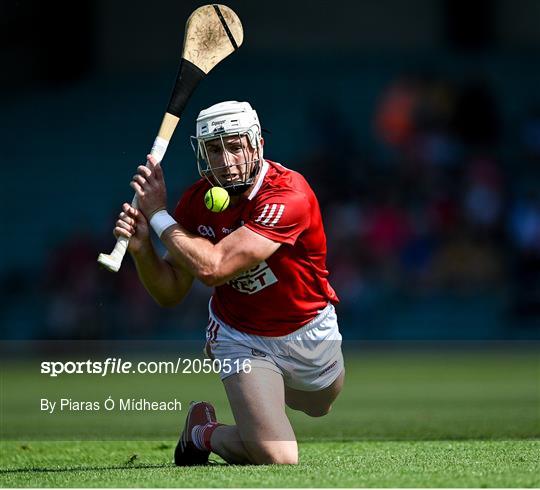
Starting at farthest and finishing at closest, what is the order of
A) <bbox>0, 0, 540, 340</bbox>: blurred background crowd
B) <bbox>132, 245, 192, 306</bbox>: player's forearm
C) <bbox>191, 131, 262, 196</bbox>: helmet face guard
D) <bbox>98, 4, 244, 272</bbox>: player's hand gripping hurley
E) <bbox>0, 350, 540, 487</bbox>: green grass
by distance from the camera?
1. <bbox>0, 0, 540, 340</bbox>: blurred background crowd
2. <bbox>98, 4, 244, 272</bbox>: player's hand gripping hurley
3. <bbox>132, 245, 192, 306</bbox>: player's forearm
4. <bbox>191, 131, 262, 196</bbox>: helmet face guard
5. <bbox>0, 350, 540, 487</bbox>: green grass

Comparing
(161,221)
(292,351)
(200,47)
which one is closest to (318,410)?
(292,351)

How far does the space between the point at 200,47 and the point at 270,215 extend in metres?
1.26

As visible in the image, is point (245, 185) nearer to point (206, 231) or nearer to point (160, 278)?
point (206, 231)

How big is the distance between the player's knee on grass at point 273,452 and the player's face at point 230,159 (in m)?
1.26

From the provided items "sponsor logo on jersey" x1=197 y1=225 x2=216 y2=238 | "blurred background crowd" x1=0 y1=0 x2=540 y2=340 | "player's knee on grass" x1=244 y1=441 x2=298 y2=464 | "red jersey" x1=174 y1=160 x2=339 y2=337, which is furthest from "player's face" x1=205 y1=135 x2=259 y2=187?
"blurred background crowd" x1=0 y1=0 x2=540 y2=340

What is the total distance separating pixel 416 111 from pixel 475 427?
10.2 m

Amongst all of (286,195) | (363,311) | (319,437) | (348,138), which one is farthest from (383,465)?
(348,138)

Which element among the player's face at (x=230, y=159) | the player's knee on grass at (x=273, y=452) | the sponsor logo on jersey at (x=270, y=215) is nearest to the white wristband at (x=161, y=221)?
the player's face at (x=230, y=159)

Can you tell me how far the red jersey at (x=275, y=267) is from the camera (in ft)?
18.7

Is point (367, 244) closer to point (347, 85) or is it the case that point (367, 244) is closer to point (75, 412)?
point (347, 85)

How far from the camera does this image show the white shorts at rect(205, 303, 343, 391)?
571cm

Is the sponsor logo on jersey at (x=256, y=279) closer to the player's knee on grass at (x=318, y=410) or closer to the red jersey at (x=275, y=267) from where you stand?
the red jersey at (x=275, y=267)

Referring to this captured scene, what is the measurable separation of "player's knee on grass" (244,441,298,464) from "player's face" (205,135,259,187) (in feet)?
4.12

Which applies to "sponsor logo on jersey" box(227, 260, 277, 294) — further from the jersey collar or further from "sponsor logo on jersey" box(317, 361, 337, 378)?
"sponsor logo on jersey" box(317, 361, 337, 378)
